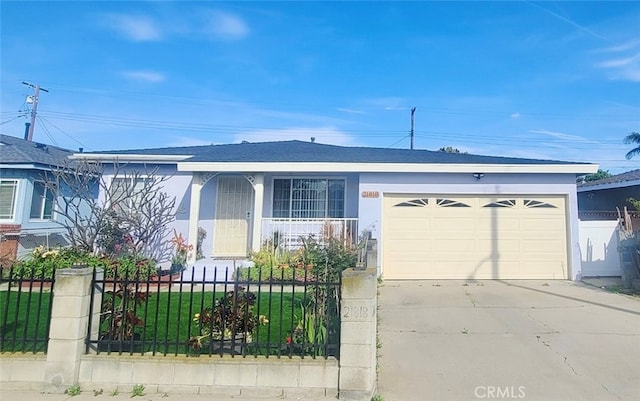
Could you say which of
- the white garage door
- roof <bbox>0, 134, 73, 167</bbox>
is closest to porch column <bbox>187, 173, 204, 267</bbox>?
roof <bbox>0, 134, 73, 167</bbox>

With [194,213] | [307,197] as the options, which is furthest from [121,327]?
[307,197]

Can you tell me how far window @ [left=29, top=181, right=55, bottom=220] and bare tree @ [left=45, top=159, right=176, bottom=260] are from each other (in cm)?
371

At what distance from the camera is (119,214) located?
9.85m

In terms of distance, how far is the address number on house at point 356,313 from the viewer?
136 inches

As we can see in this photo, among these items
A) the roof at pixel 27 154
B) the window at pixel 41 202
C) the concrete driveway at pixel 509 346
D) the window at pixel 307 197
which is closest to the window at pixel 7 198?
the window at pixel 41 202

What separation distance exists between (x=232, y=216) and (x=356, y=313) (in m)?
8.41

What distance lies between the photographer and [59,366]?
3541 millimetres

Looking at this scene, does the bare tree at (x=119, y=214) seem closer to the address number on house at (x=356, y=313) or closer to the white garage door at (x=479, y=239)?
the white garage door at (x=479, y=239)

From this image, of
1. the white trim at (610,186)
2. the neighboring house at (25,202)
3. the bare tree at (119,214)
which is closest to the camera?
the bare tree at (119,214)

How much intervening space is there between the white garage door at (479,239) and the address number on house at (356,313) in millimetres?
6461

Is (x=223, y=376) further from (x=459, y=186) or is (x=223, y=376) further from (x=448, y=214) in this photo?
(x=459, y=186)

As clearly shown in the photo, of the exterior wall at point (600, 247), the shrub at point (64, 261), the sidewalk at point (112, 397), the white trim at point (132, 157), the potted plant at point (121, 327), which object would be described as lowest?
the sidewalk at point (112, 397)

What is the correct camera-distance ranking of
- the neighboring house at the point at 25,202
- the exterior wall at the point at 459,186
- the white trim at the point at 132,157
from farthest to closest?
1. the neighboring house at the point at 25,202
2. the white trim at the point at 132,157
3. the exterior wall at the point at 459,186

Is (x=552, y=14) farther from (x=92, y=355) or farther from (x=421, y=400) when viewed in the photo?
(x=92, y=355)
